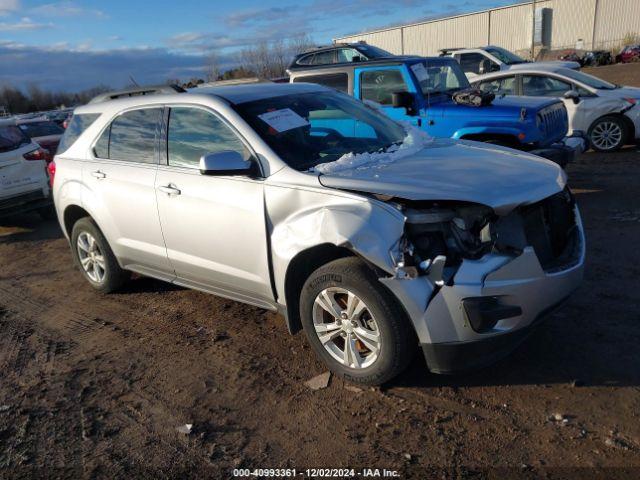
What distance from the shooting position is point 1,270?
23.0 feet

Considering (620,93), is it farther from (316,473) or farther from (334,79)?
(316,473)

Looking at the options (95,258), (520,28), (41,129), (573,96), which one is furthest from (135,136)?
(520,28)

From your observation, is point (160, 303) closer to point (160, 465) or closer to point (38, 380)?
point (38, 380)

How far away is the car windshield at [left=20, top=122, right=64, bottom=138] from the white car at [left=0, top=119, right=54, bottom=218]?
4578 millimetres

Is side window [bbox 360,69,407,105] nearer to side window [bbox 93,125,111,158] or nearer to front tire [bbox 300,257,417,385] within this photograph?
side window [bbox 93,125,111,158]

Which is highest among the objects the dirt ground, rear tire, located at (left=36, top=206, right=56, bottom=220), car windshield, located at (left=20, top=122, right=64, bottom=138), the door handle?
the door handle

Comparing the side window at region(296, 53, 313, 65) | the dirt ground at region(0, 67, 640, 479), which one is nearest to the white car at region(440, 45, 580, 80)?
the side window at region(296, 53, 313, 65)

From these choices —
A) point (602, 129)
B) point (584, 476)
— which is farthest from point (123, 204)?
point (602, 129)

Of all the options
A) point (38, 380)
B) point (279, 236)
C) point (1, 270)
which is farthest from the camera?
point (1, 270)

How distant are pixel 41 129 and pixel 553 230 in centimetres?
1355

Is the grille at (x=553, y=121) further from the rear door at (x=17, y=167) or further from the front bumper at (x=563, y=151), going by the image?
the rear door at (x=17, y=167)

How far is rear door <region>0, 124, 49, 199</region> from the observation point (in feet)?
28.0

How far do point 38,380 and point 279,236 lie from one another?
2.13 meters

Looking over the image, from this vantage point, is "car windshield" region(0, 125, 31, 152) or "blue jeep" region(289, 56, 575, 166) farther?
"car windshield" region(0, 125, 31, 152)
